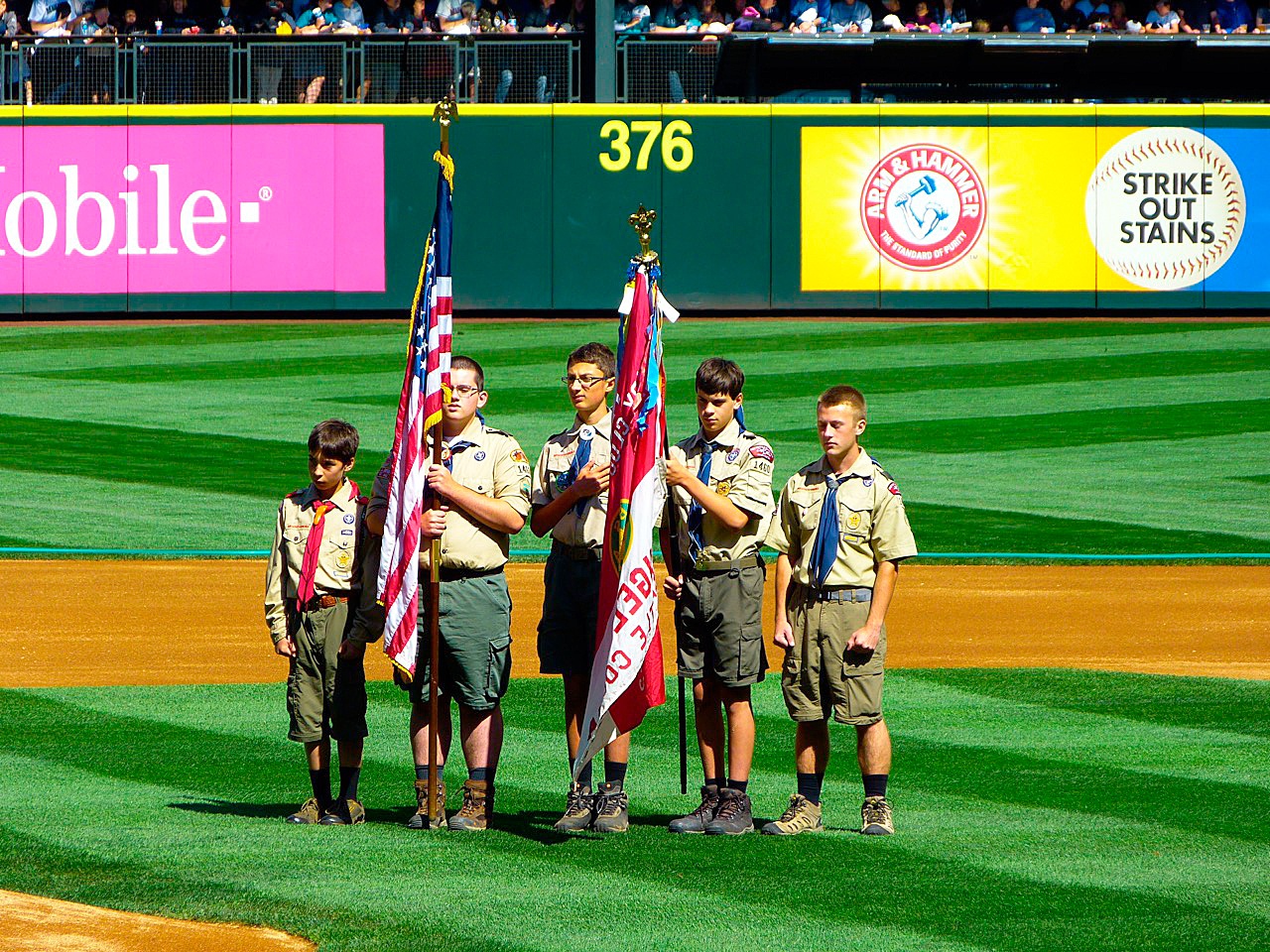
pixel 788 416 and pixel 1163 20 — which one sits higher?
pixel 1163 20

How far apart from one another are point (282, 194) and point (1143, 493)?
13.7 metres

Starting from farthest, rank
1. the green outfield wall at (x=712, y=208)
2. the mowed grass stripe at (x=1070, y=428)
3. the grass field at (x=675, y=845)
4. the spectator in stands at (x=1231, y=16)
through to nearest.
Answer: the spectator in stands at (x=1231, y=16) → the green outfield wall at (x=712, y=208) → the mowed grass stripe at (x=1070, y=428) → the grass field at (x=675, y=845)

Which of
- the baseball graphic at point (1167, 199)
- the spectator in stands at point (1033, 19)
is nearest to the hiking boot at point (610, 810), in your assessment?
→ the baseball graphic at point (1167, 199)

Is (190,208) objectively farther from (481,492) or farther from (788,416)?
(481,492)

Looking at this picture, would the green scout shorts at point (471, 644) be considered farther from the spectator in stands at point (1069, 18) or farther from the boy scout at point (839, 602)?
the spectator in stands at point (1069, 18)

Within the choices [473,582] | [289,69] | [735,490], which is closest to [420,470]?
[473,582]

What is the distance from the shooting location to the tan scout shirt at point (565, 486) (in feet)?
22.9

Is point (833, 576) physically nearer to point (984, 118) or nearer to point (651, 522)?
point (651, 522)

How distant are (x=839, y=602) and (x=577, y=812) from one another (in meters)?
1.31

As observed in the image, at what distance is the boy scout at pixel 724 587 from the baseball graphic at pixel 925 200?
1962cm

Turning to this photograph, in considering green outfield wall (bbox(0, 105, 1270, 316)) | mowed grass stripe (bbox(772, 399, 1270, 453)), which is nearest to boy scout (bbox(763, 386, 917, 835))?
mowed grass stripe (bbox(772, 399, 1270, 453))

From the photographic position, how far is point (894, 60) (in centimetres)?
2648

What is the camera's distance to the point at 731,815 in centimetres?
680

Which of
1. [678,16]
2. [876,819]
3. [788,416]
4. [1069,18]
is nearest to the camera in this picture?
[876,819]
